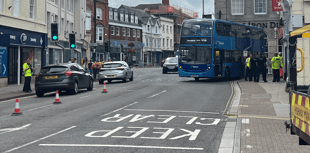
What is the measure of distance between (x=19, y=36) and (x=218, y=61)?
1287 cm

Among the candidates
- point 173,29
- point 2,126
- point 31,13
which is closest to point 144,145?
point 2,126

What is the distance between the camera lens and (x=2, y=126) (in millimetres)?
10555

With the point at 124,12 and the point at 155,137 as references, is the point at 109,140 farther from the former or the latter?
the point at 124,12

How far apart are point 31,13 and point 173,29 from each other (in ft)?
234

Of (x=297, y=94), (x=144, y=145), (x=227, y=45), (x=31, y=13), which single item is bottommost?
(x=144, y=145)

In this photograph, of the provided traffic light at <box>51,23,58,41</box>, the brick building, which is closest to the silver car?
traffic light at <box>51,23,58,41</box>

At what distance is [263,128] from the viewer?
964 centimetres

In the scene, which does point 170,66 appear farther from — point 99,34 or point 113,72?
point 99,34

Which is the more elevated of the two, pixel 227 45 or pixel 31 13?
pixel 31 13

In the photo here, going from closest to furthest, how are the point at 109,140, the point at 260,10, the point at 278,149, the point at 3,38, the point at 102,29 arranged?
the point at 278,149, the point at 109,140, the point at 3,38, the point at 260,10, the point at 102,29

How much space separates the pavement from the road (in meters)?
0.48

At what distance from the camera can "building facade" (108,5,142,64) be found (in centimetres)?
7250

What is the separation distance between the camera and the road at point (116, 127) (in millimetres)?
7895

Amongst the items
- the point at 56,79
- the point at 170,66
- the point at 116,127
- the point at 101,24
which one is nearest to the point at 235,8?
the point at 170,66
